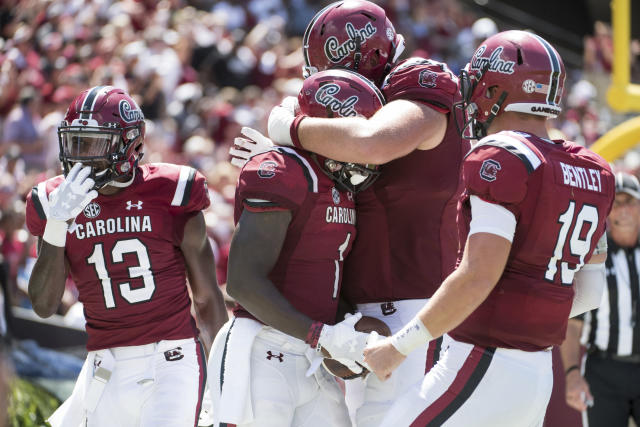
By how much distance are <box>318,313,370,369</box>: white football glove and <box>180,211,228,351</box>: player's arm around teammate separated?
1.10m

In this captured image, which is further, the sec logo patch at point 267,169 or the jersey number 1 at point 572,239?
the sec logo patch at point 267,169

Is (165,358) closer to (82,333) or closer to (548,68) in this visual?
(548,68)

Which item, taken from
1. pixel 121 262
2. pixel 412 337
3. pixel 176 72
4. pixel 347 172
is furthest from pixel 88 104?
pixel 176 72

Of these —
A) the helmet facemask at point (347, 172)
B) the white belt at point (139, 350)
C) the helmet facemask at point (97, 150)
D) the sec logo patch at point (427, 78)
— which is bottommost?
the white belt at point (139, 350)

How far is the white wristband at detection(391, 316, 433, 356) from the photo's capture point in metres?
2.82

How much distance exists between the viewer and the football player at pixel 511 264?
2.79 meters

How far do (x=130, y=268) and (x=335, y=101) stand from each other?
1223 mm

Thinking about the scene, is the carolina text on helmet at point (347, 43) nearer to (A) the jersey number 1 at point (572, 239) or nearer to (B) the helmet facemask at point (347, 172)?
(B) the helmet facemask at point (347, 172)

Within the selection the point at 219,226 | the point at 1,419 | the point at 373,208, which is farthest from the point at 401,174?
the point at 219,226

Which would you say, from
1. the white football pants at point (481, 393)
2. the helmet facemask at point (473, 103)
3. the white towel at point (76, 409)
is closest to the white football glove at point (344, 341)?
the white football pants at point (481, 393)

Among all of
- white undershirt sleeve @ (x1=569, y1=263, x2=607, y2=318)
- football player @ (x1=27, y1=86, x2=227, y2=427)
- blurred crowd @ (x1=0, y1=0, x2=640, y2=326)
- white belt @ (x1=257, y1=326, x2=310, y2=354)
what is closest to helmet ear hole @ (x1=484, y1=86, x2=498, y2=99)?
white undershirt sleeve @ (x1=569, y1=263, x2=607, y2=318)

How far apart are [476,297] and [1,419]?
2.06 meters

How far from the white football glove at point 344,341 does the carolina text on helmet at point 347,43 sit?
1049 millimetres

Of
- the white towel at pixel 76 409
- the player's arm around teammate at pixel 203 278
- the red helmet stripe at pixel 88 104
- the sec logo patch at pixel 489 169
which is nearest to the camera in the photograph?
the sec logo patch at pixel 489 169
